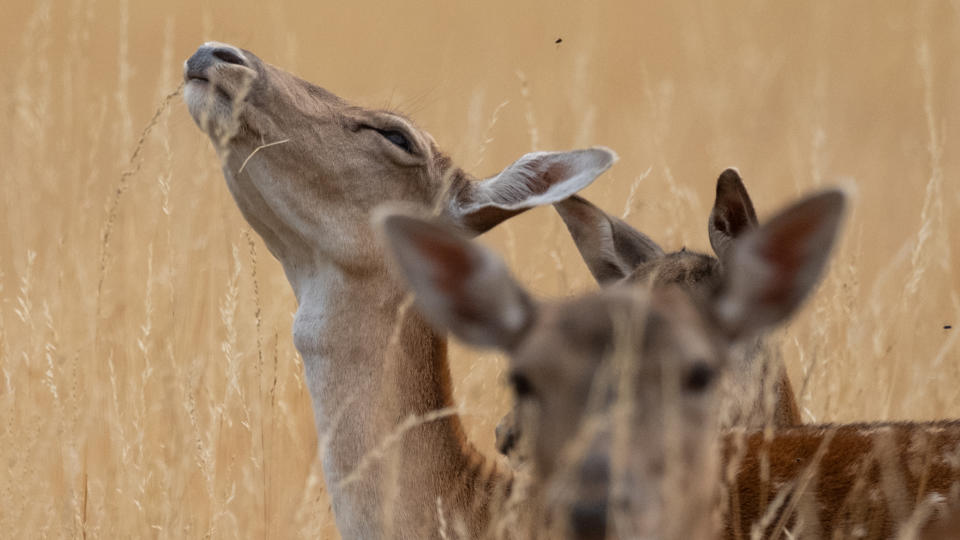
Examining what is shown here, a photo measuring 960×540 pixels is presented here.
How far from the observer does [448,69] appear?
1165 cm

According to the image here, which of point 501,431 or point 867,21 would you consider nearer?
point 501,431

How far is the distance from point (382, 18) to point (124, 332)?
830 cm

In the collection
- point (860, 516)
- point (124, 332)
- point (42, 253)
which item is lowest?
point (860, 516)

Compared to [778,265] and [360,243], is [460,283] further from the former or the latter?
[360,243]

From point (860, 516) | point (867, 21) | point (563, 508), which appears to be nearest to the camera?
point (563, 508)

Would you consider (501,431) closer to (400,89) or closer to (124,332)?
(124,332)

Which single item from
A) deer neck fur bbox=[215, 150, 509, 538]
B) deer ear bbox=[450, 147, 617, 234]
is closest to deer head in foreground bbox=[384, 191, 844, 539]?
deer neck fur bbox=[215, 150, 509, 538]

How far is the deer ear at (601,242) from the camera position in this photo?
502 cm

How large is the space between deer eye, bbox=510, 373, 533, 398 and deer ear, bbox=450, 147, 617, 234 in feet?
4.80

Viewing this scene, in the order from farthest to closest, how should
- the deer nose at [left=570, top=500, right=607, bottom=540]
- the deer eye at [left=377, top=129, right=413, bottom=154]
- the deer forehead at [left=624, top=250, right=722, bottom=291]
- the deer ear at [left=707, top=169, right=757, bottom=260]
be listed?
1. the deer eye at [left=377, top=129, right=413, bottom=154]
2. the deer ear at [left=707, top=169, right=757, bottom=260]
3. the deer forehead at [left=624, top=250, right=722, bottom=291]
4. the deer nose at [left=570, top=500, right=607, bottom=540]

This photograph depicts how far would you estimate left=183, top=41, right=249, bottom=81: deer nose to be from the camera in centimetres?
466

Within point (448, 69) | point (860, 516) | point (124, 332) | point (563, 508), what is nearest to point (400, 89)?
point (448, 69)

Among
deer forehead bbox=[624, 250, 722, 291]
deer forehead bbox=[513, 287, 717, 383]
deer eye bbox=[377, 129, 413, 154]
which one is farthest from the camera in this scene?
deer eye bbox=[377, 129, 413, 154]

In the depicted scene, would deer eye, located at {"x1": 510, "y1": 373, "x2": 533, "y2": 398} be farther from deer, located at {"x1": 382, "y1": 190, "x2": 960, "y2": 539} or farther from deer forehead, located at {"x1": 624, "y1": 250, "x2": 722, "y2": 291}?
deer forehead, located at {"x1": 624, "y1": 250, "x2": 722, "y2": 291}
